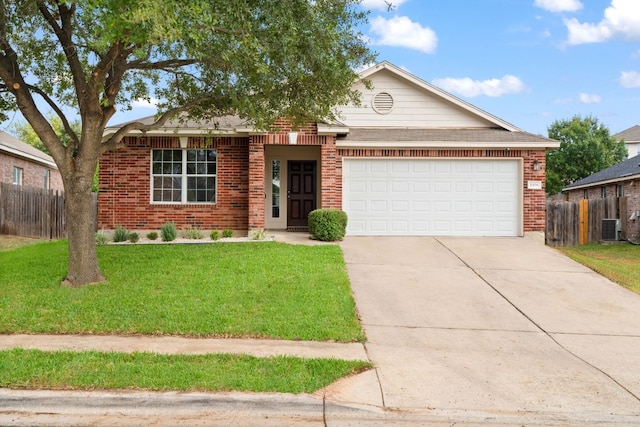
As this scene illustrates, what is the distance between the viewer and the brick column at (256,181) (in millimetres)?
13688

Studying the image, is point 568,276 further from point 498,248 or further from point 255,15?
point 255,15

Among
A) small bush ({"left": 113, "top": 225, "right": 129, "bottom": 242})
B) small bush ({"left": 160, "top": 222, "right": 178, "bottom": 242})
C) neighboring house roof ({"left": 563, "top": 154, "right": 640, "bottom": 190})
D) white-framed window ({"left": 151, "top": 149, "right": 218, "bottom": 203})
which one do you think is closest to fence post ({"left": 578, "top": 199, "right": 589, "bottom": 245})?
neighboring house roof ({"left": 563, "top": 154, "right": 640, "bottom": 190})

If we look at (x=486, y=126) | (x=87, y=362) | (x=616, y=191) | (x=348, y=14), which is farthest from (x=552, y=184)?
(x=87, y=362)

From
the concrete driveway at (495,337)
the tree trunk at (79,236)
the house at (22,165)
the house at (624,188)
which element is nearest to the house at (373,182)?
the concrete driveway at (495,337)

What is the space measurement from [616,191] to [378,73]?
1434cm

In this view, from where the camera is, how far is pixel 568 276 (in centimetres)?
1023

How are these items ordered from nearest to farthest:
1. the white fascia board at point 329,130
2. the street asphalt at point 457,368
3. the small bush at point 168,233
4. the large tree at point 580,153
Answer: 1. the street asphalt at point 457,368
2. the small bush at point 168,233
3. the white fascia board at point 329,130
4. the large tree at point 580,153

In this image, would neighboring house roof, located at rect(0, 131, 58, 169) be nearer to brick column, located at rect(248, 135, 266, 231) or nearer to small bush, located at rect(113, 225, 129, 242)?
small bush, located at rect(113, 225, 129, 242)

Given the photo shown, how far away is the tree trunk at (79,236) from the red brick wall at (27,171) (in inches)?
590

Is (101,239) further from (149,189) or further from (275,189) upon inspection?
(275,189)

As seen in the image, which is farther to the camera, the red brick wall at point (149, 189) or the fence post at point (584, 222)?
the fence post at point (584, 222)

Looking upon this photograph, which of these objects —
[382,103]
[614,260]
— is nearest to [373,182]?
[382,103]

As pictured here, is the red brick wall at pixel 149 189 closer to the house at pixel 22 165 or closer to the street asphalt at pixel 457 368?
the street asphalt at pixel 457 368

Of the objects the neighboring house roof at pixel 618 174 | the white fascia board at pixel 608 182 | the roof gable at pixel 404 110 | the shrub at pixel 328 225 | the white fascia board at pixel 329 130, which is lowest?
the shrub at pixel 328 225
